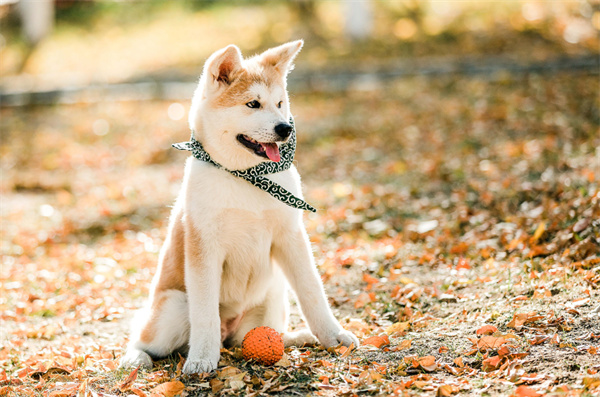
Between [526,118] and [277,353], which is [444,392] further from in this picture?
[526,118]

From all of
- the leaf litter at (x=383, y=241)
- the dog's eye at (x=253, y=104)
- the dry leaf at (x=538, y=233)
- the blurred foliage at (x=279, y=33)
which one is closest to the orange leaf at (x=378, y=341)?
the leaf litter at (x=383, y=241)

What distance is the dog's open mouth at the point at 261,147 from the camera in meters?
3.77

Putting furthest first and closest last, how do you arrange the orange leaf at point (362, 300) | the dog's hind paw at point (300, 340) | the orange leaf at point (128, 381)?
the orange leaf at point (362, 300)
the dog's hind paw at point (300, 340)
the orange leaf at point (128, 381)

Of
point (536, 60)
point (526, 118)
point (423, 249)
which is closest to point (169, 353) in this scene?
point (423, 249)

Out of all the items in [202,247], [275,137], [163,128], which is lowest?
[163,128]

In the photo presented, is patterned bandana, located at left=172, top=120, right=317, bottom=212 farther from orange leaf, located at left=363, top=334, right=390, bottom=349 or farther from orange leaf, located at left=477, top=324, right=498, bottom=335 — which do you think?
orange leaf, located at left=477, top=324, right=498, bottom=335

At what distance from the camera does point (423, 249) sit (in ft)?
19.4

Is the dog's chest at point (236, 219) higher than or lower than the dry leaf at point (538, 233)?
higher

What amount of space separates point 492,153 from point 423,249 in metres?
2.83

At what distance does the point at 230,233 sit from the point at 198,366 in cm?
78

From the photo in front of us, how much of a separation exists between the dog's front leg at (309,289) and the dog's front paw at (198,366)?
0.70 metres

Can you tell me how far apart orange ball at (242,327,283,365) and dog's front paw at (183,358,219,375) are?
0.75 ft

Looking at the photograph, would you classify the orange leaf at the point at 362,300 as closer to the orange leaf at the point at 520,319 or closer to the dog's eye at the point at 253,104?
the orange leaf at the point at 520,319

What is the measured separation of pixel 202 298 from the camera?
3.75m
